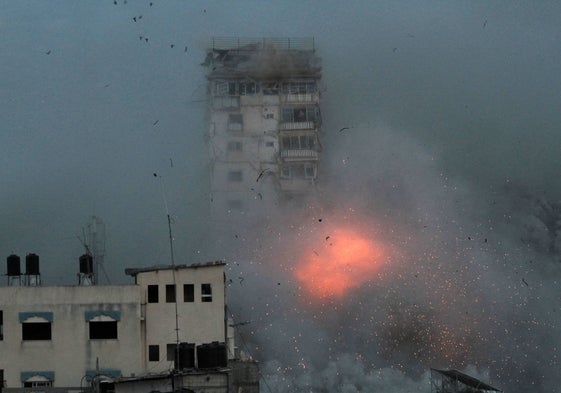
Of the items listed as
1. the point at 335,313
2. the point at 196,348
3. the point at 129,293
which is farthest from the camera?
the point at 335,313

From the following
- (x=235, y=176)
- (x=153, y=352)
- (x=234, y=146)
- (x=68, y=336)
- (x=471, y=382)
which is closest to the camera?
(x=471, y=382)

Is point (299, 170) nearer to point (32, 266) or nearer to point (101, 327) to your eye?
point (32, 266)

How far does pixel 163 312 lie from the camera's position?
63.8m

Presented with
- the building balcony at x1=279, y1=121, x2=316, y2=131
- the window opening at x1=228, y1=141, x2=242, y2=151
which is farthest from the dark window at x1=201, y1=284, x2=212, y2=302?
the window opening at x1=228, y1=141, x2=242, y2=151

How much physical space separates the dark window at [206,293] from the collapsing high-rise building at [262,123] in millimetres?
49201

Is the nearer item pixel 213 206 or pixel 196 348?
pixel 196 348

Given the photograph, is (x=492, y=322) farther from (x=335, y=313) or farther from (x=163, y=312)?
(x=163, y=312)

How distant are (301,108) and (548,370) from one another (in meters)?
38.8

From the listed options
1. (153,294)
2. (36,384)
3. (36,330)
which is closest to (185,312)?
(153,294)

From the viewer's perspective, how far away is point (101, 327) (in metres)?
63.1

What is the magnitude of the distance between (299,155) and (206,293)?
52.1 meters

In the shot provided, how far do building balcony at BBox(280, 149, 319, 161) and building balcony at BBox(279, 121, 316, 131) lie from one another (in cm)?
246

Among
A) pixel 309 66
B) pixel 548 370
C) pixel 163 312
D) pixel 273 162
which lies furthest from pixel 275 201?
pixel 163 312

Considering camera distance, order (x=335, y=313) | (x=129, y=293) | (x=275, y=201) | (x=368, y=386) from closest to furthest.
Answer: (x=129, y=293) → (x=368, y=386) → (x=335, y=313) → (x=275, y=201)
